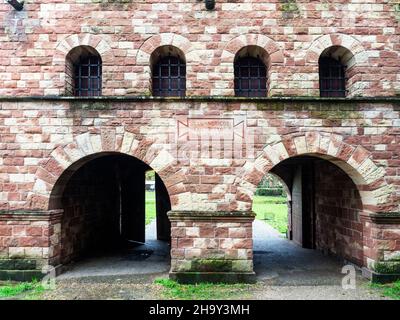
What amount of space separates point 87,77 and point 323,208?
6872 mm

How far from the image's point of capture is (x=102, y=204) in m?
8.97

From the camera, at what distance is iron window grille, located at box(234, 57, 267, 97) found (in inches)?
250

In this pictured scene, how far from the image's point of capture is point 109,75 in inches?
236

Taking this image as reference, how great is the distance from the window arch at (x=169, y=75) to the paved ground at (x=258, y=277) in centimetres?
379

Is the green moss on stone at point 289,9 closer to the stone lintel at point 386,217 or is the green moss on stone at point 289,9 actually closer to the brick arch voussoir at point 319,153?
the brick arch voussoir at point 319,153

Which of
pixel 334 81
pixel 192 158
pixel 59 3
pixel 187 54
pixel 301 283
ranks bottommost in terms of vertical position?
pixel 301 283

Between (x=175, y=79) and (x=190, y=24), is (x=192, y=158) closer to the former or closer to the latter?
(x=175, y=79)

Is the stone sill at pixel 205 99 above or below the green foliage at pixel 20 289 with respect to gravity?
above

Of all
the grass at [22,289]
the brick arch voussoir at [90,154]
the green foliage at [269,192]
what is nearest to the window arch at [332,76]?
the brick arch voussoir at [90,154]

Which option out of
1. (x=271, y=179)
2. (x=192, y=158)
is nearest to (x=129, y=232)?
(x=192, y=158)

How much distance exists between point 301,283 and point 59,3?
23.9 feet

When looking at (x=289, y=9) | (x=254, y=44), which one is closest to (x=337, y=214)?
(x=254, y=44)

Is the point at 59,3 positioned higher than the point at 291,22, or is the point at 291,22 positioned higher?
the point at 59,3

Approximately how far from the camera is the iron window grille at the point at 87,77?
6371 mm
